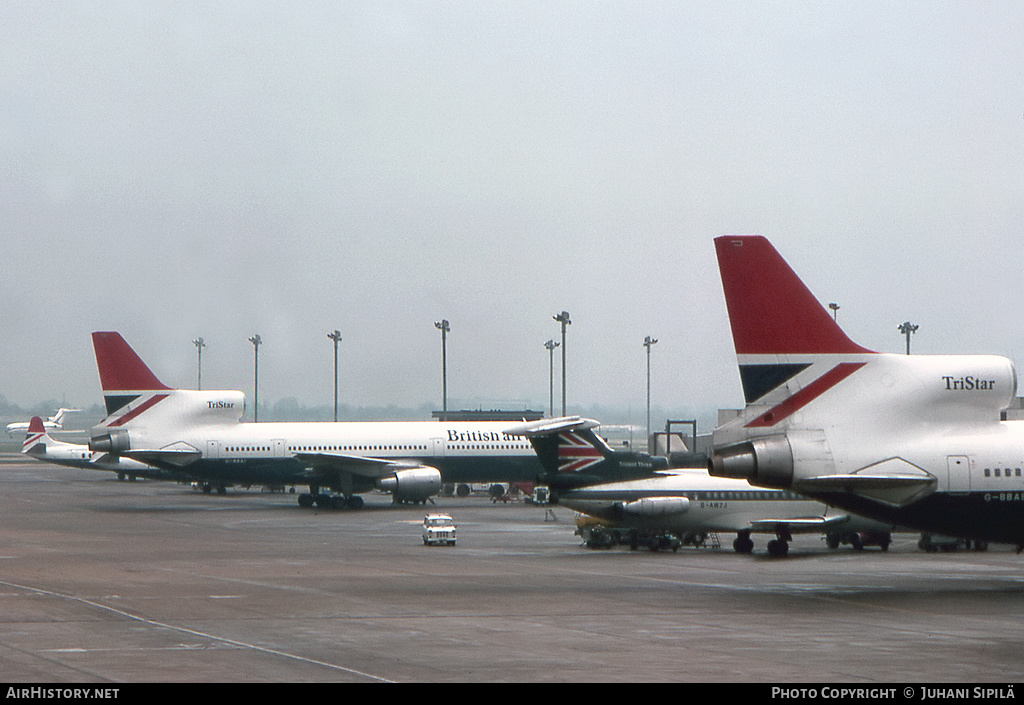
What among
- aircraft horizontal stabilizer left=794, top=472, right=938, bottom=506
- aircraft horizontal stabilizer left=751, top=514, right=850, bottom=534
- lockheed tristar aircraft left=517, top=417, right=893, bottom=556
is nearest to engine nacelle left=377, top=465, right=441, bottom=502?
lockheed tristar aircraft left=517, top=417, right=893, bottom=556

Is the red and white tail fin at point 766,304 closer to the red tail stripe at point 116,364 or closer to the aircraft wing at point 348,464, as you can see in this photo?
the aircraft wing at point 348,464

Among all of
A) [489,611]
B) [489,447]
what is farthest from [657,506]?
[489,447]

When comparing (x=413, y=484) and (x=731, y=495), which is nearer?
(x=731, y=495)

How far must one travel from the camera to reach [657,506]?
4750 centimetres

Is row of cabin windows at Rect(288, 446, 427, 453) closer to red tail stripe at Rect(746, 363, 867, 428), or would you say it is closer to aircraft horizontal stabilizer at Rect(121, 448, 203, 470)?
aircraft horizontal stabilizer at Rect(121, 448, 203, 470)

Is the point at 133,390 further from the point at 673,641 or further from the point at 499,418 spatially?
the point at 673,641

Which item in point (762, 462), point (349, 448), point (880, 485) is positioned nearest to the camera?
point (762, 462)

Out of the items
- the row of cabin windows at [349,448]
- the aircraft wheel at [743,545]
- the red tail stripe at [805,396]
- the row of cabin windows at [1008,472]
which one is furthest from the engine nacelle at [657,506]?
A: the row of cabin windows at [349,448]

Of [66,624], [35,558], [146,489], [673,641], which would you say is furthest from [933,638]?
Answer: [146,489]

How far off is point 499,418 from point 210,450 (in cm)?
2930

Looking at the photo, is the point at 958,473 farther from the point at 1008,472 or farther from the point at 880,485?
the point at 880,485

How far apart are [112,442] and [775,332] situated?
53310 millimetres

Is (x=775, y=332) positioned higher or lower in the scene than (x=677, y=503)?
higher

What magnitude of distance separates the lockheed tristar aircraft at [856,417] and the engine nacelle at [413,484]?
43.5 meters
